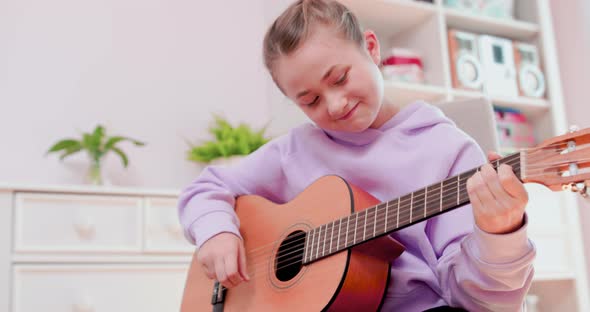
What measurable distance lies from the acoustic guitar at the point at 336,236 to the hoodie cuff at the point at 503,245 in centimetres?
5

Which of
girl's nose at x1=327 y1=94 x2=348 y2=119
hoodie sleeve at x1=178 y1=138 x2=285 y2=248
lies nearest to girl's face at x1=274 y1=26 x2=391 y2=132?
girl's nose at x1=327 y1=94 x2=348 y2=119

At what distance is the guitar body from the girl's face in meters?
0.10

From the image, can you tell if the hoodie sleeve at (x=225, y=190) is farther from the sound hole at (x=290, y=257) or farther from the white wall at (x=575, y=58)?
the white wall at (x=575, y=58)

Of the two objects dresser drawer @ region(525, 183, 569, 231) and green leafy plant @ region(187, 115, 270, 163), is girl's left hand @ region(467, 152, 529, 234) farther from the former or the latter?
dresser drawer @ region(525, 183, 569, 231)

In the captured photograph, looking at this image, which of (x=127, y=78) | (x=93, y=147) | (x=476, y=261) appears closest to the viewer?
(x=476, y=261)

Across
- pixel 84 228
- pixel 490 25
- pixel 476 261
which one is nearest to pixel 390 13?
pixel 490 25

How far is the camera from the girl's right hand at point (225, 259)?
107 cm

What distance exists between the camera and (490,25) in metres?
2.76

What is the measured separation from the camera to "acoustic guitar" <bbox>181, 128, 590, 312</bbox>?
0.71 metres

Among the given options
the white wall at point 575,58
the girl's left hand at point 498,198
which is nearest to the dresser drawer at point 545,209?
the white wall at point 575,58

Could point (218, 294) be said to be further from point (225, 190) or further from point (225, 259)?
point (225, 190)

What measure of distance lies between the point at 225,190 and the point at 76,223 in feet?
2.28

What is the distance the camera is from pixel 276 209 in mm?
1138

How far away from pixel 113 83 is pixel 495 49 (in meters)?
1.50
